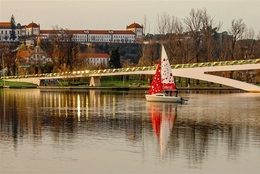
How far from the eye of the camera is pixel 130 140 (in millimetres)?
20906

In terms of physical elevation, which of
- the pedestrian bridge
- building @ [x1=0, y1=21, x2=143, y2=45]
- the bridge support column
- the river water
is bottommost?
the river water

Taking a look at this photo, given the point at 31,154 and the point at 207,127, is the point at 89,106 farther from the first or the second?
the point at 31,154

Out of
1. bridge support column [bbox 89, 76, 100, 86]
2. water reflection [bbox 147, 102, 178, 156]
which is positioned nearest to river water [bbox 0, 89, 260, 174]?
water reflection [bbox 147, 102, 178, 156]

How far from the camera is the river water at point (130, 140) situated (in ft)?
53.6

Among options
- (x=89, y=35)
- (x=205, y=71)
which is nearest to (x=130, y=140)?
(x=205, y=71)

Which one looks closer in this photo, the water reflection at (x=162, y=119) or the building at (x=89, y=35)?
the water reflection at (x=162, y=119)

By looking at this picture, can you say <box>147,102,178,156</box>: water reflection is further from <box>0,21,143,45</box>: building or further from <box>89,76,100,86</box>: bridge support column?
<box>0,21,143,45</box>: building

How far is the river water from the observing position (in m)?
16.3

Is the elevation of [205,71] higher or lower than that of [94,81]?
higher

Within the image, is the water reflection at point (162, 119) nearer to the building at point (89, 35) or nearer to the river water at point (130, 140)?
the river water at point (130, 140)

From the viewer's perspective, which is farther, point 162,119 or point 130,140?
point 162,119

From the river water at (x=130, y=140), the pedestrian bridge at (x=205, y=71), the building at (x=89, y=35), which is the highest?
the building at (x=89, y=35)

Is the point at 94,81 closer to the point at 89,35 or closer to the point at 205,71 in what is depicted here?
the point at 205,71

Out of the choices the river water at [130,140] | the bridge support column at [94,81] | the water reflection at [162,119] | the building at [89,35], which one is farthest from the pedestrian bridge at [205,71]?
the building at [89,35]
